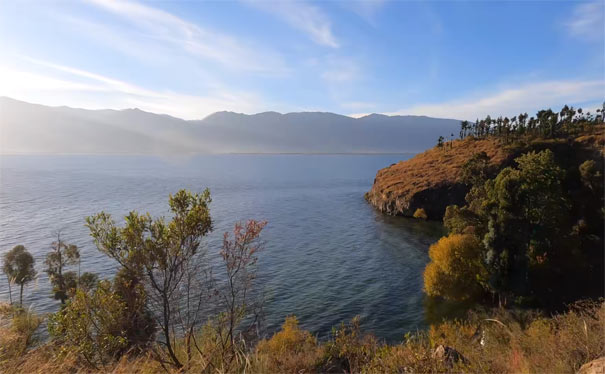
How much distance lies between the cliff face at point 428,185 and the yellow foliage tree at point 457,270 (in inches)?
1584

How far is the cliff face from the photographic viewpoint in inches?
3073

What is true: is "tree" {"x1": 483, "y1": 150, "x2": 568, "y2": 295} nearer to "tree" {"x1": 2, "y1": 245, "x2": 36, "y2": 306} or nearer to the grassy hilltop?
the grassy hilltop

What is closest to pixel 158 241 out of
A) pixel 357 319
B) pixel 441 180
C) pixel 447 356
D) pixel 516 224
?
pixel 447 356

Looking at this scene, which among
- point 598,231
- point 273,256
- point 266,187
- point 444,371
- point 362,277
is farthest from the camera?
point 266,187

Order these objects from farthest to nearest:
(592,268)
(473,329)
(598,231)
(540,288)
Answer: (598,231)
(592,268)
(540,288)
(473,329)

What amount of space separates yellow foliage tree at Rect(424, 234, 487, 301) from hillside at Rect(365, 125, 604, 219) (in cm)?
4018

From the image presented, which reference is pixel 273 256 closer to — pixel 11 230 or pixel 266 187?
pixel 11 230

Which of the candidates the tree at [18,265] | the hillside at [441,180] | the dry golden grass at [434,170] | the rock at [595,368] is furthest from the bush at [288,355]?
the dry golden grass at [434,170]

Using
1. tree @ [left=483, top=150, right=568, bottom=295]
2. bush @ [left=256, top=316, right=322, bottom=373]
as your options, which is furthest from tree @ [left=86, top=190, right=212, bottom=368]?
tree @ [left=483, top=150, right=568, bottom=295]

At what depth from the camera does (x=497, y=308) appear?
112 ft

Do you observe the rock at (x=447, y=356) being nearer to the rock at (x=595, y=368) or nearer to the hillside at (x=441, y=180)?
the rock at (x=595, y=368)

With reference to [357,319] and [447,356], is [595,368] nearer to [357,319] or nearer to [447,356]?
[447,356]

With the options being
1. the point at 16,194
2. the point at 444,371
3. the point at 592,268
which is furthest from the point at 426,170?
the point at 16,194

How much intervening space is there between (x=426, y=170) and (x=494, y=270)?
219 feet
